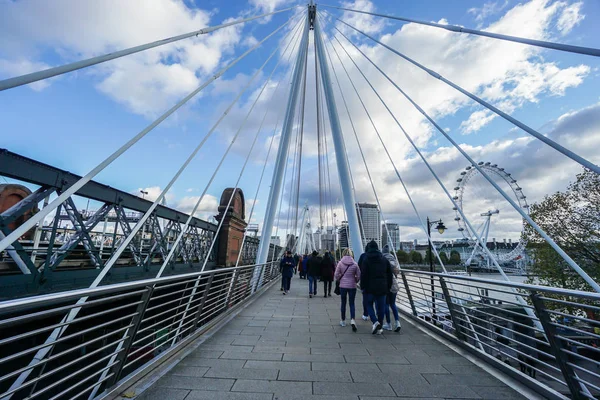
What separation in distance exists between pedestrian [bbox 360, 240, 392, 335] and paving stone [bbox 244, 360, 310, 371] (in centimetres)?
191

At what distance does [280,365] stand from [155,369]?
1.40 m

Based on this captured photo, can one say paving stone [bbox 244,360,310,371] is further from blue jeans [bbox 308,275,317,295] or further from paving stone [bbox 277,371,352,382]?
blue jeans [bbox 308,275,317,295]

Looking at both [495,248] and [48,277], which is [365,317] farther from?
[495,248]

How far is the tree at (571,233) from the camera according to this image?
1498cm

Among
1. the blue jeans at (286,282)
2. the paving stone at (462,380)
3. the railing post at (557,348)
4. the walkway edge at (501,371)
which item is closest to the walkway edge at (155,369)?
the paving stone at (462,380)

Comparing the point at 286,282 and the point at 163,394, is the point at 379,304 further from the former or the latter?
the point at 286,282

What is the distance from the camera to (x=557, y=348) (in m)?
2.82

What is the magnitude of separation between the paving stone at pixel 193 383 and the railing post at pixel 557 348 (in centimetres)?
310

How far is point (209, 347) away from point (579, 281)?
19918 millimetres

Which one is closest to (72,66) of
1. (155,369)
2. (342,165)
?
(155,369)

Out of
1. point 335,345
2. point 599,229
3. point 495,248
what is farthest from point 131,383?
point 495,248

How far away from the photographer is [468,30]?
5688mm

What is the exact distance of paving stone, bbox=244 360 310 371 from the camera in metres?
3.59

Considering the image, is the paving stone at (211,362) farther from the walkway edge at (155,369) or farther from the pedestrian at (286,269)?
the pedestrian at (286,269)
